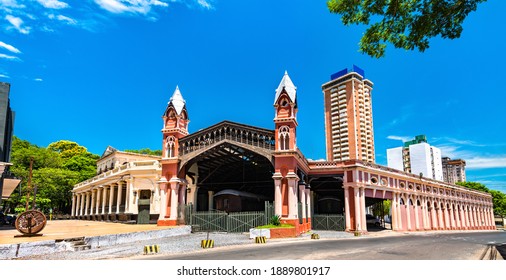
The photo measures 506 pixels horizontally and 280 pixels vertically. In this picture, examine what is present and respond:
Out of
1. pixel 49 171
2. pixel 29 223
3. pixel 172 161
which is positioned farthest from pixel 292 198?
pixel 49 171

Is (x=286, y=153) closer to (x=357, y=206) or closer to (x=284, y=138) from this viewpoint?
(x=284, y=138)

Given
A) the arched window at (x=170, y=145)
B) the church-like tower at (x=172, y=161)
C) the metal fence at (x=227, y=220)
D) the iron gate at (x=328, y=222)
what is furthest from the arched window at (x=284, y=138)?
the iron gate at (x=328, y=222)

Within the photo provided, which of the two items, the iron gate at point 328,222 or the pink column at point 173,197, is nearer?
the pink column at point 173,197

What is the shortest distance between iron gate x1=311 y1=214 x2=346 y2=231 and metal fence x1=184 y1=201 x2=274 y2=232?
11317 mm

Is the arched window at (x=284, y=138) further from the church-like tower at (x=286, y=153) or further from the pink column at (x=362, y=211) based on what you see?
the pink column at (x=362, y=211)

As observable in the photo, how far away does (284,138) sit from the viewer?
26578mm

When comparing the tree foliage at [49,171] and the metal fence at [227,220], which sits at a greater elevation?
the tree foliage at [49,171]

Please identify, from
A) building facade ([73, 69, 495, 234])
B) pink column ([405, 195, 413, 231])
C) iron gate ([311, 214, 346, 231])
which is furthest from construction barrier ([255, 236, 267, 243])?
pink column ([405, 195, 413, 231])

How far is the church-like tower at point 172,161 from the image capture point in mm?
29000

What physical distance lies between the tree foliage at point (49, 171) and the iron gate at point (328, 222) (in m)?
27.2

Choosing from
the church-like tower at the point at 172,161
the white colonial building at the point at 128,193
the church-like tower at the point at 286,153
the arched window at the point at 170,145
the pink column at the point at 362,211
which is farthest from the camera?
the white colonial building at the point at 128,193

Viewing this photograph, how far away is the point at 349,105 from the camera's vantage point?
10406 centimetres
